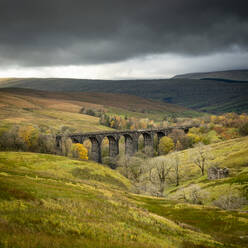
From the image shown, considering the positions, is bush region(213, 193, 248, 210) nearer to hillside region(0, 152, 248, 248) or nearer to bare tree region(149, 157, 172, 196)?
hillside region(0, 152, 248, 248)

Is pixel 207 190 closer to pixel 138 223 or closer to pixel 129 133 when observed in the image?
pixel 138 223

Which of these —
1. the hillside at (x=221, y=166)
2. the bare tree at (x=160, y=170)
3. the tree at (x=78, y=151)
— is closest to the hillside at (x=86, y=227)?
the hillside at (x=221, y=166)

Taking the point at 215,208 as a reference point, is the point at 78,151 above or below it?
below

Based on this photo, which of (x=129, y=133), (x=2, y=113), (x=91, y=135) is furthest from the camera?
(x=2, y=113)

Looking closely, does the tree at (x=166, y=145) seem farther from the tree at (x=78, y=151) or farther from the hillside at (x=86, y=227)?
the hillside at (x=86, y=227)

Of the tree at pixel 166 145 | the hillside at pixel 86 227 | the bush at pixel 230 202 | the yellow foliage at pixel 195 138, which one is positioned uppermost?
the hillside at pixel 86 227

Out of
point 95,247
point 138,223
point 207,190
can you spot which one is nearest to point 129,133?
point 207,190

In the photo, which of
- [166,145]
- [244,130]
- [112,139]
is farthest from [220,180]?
[244,130]

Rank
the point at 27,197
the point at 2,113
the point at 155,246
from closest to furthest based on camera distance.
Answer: the point at 155,246, the point at 27,197, the point at 2,113

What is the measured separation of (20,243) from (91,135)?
98.3 metres

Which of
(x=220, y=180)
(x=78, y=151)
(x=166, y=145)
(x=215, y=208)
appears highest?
(x=215, y=208)

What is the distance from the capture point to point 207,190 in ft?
182

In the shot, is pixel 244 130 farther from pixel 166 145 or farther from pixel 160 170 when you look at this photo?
pixel 160 170

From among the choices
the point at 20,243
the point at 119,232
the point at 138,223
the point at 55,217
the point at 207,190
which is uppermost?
the point at 20,243
